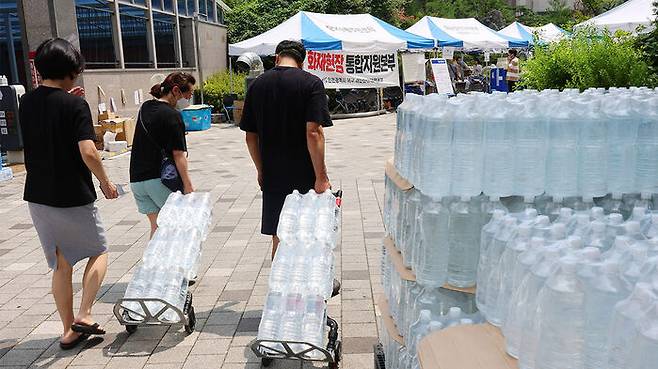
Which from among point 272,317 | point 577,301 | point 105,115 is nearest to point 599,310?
point 577,301

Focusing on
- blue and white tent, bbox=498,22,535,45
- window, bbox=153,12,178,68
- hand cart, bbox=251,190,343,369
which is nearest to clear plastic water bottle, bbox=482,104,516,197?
hand cart, bbox=251,190,343,369

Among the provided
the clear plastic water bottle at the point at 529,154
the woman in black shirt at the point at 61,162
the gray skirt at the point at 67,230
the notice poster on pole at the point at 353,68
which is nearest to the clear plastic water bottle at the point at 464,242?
the clear plastic water bottle at the point at 529,154

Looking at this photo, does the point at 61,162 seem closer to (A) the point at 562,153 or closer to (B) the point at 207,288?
(B) the point at 207,288

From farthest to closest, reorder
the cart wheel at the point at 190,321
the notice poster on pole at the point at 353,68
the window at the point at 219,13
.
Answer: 1. the window at the point at 219,13
2. the notice poster on pole at the point at 353,68
3. the cart wheel at the point at 190,321

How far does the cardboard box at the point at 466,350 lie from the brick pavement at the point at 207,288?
1.80 meters

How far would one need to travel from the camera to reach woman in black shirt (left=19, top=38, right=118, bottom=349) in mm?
3635

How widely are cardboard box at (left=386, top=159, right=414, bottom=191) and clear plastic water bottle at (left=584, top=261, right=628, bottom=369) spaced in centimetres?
140

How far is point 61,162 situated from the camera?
12.1 ft

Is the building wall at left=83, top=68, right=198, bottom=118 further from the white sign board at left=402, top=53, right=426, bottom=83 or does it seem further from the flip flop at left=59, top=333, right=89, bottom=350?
the flip flop at left=59, top=333, right=89, bottom=350

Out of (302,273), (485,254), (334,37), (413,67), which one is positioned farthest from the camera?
(413,67)

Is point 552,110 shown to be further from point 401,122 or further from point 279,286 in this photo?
point 279,286

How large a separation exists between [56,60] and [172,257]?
4.94 ft

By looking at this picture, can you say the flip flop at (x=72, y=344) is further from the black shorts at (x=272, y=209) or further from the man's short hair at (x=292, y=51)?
the man's short hair at (x=292, y=51)

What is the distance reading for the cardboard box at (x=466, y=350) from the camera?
1.78 meters
